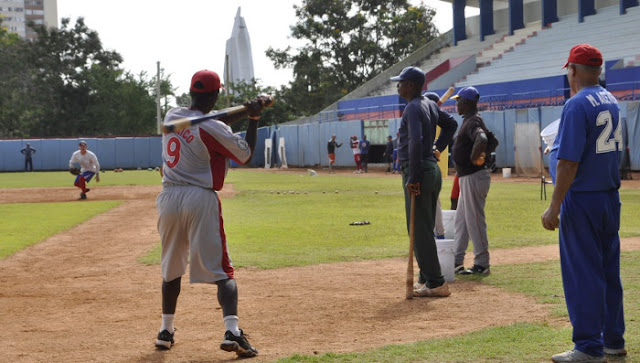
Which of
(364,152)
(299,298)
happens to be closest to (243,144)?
(299,298)

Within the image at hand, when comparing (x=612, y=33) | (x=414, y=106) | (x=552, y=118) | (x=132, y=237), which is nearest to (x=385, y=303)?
(x=414, y=106)

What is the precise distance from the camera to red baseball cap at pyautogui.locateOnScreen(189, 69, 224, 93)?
6.55 meters

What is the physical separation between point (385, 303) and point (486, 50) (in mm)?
47797

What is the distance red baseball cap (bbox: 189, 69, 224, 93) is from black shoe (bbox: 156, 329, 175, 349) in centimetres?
193

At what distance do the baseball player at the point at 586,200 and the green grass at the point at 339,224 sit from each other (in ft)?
20.2

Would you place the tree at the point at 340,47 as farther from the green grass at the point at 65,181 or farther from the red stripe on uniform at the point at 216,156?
the red stripe on uniform at the point at 216,156

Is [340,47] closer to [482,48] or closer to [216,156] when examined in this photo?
[482,48]

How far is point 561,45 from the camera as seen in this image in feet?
152

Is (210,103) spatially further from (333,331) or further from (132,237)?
(132,237)

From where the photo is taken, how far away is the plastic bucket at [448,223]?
11055 millimetres

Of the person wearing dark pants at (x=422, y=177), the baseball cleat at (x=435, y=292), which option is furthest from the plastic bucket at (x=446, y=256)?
the baseball cleat at (x=435, y=292)

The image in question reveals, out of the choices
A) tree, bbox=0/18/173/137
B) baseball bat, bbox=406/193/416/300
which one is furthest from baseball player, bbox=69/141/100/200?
tree, bbox=0/18/173/137

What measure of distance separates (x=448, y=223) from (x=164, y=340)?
5529 mm

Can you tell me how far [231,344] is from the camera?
613 cm
